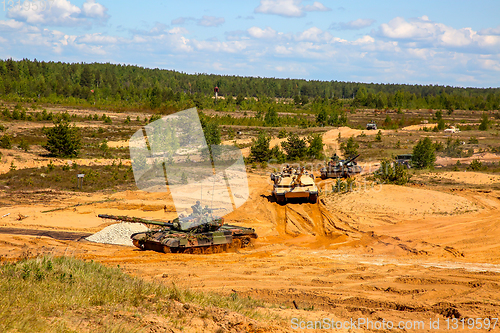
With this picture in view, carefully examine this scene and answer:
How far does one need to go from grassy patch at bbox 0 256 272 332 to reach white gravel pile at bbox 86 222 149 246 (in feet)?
22.3

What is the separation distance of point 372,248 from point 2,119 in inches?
2032

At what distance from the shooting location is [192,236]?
49.0ft

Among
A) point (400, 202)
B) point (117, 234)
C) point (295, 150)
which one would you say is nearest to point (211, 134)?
point (295, 150)

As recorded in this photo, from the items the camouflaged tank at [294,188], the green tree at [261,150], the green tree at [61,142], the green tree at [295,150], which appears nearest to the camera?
the camouflaged tank at [294,188]

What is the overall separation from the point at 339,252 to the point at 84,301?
10.2 metres

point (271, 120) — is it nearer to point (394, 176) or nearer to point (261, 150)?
point (261, 150)

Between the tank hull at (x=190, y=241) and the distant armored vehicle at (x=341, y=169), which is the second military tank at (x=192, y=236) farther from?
the distant armored vehicle at (x=341, y=169)

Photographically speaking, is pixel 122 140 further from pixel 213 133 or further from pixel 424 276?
pixel 424 276

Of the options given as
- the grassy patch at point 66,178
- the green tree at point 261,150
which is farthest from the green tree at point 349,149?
the grassy patch at point 66,178

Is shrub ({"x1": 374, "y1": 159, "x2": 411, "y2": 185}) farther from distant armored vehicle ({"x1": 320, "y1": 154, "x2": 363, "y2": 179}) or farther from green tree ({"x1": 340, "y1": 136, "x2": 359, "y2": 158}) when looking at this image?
green tree ({"x1": 340, "y1": 136, "x2": 359, "y2": 158})

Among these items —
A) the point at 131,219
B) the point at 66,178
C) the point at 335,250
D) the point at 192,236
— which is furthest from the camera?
the point at 66,178

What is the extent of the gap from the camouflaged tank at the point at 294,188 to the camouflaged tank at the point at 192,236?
5.41 metres

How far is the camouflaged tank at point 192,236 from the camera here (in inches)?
574

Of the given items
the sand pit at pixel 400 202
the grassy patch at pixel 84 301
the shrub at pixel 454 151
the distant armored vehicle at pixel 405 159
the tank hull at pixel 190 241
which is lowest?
the tank hull at pixel 190 241
